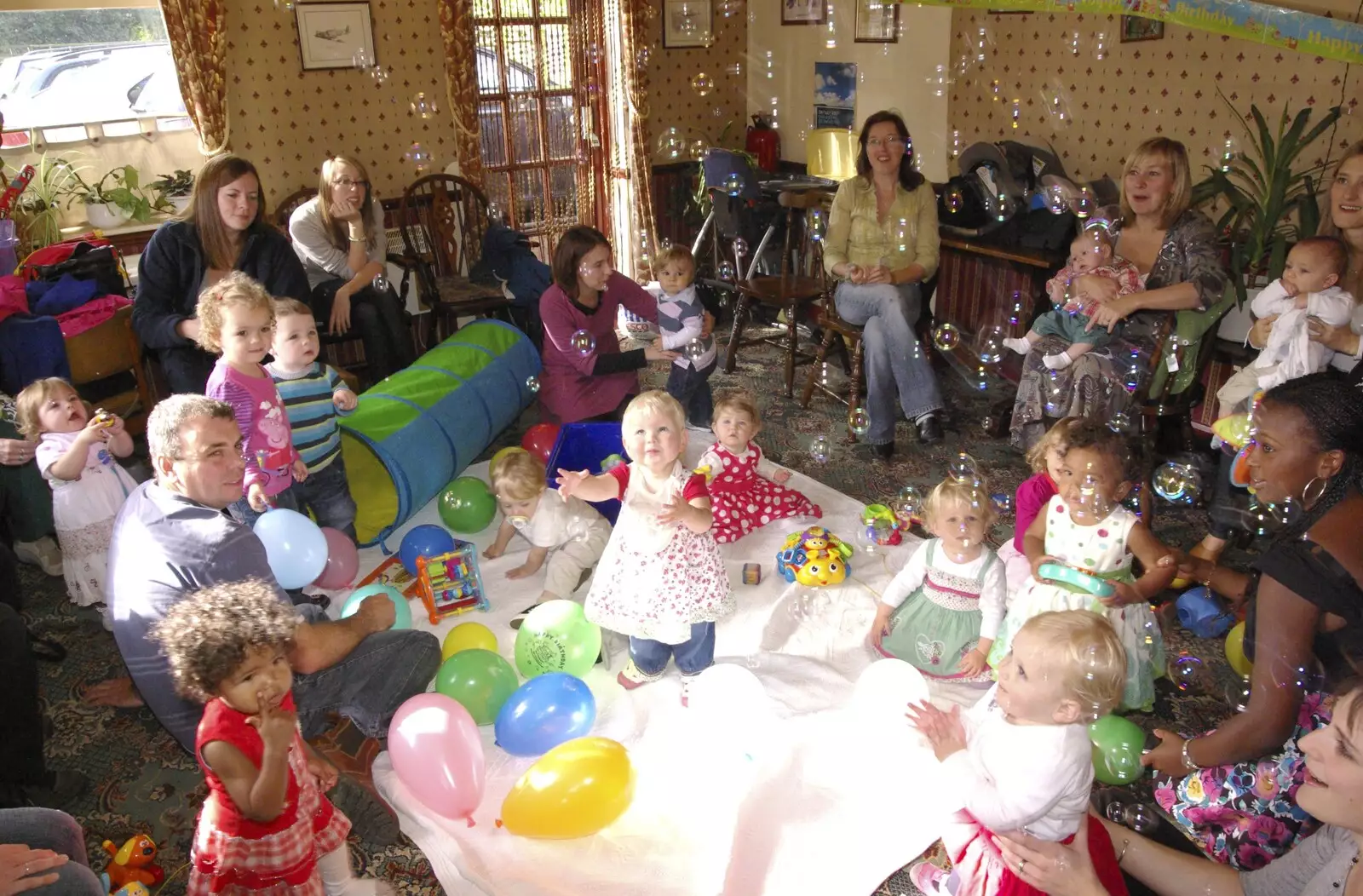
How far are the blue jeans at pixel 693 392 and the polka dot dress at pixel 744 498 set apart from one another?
0.57 m

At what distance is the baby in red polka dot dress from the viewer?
363cm

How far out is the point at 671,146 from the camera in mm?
7020

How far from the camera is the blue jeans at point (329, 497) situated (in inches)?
135

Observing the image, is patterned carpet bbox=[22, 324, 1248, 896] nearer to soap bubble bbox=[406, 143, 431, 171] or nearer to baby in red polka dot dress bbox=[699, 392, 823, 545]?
baby in red polka dot dress bbox=[699, 392, 823, 545]

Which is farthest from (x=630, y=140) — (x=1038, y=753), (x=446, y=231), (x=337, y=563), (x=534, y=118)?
(x=1038, y=753)

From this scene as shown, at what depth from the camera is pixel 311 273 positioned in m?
A: 4.78

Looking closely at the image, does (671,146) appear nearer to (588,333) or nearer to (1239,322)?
(588,333)

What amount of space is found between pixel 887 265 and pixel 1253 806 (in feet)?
9.84

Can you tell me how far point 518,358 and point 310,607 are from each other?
2.07 m

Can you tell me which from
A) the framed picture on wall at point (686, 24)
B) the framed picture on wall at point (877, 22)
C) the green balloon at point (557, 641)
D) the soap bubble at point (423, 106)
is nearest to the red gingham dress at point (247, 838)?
the green balloon at point (557, 641)

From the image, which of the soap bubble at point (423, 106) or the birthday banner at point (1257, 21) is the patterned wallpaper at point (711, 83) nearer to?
the soap bubble at point (423, 106)

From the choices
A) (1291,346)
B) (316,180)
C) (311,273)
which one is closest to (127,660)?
(311,273)

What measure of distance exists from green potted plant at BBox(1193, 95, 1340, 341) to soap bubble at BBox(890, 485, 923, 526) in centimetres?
168

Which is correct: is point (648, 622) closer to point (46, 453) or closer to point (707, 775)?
point (707, 775)
